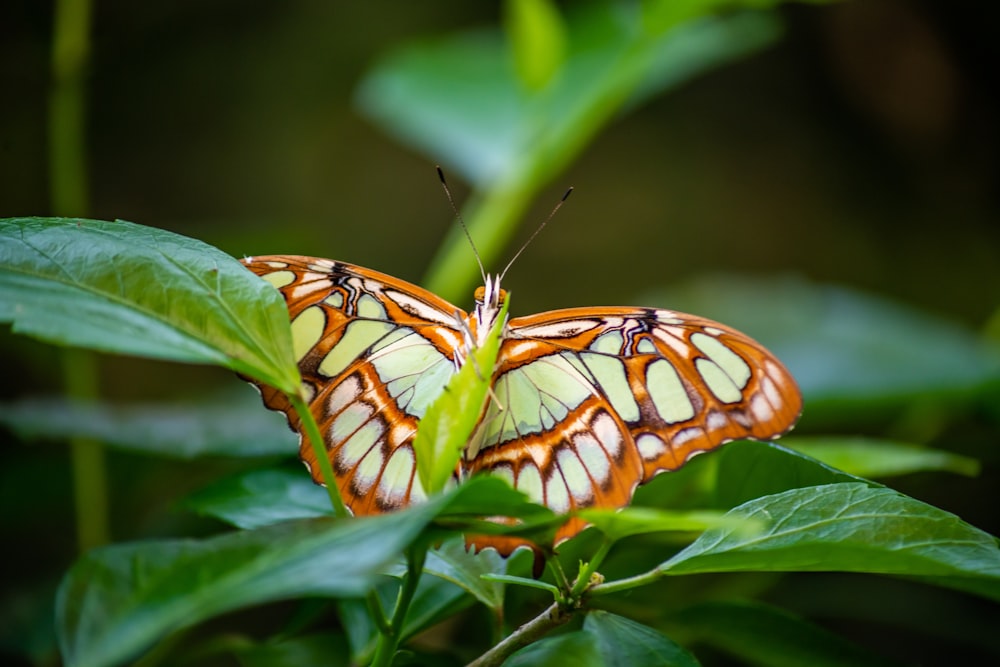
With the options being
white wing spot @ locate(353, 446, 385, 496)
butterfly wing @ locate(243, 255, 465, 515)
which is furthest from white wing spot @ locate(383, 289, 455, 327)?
white wing spot @ locate(353, 446, 385, 496)

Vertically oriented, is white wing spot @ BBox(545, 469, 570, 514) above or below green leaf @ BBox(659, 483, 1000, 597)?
below

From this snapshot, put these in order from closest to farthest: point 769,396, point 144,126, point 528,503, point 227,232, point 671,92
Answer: point 528,503 < point 769,396 < point 227,232 < point 144,126 < point 671,92

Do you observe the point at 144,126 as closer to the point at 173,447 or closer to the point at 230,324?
the point at 173,447

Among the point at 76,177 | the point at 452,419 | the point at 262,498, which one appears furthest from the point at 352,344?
the point at 76,177

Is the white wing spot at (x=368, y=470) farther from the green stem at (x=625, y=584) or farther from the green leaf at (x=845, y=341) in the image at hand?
the green leaf at (x=845, y=341)

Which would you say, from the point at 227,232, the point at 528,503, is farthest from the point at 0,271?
the point at 227,232

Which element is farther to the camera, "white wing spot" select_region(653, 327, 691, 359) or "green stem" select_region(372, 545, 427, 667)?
"white wing spot" select_region(653, 327, 691, 359)

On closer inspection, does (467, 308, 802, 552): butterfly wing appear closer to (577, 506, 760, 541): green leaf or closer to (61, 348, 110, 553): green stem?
(577, 506, 760, 541): green leaf
